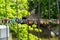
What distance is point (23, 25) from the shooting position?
301cm

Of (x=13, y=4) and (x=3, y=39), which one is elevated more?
(x=13, y=4)

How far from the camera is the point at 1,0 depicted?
2729 mm

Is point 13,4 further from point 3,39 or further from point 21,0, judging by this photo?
point 3,39

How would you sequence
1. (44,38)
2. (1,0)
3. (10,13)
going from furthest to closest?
(44,38)
(10,13)
(1,0)

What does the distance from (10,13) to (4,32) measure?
4.83ft

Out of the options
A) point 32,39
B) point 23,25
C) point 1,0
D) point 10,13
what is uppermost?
point 1,0

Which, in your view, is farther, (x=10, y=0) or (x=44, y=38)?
(x=44, y=38)

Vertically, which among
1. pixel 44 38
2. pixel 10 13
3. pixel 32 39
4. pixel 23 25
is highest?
pixel 10 13

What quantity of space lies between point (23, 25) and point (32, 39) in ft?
0.91

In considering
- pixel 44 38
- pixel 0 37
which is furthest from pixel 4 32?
pixel 44 38

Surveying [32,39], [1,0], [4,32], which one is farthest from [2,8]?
[4,32]

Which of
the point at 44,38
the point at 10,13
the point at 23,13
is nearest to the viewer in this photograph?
the point at 10,13

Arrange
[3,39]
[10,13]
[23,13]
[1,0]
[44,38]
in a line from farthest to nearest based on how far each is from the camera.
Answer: [44,38]
[23,13]
[10,13]
[1,0]
[3,39]

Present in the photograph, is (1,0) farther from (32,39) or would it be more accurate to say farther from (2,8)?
(32,39)
